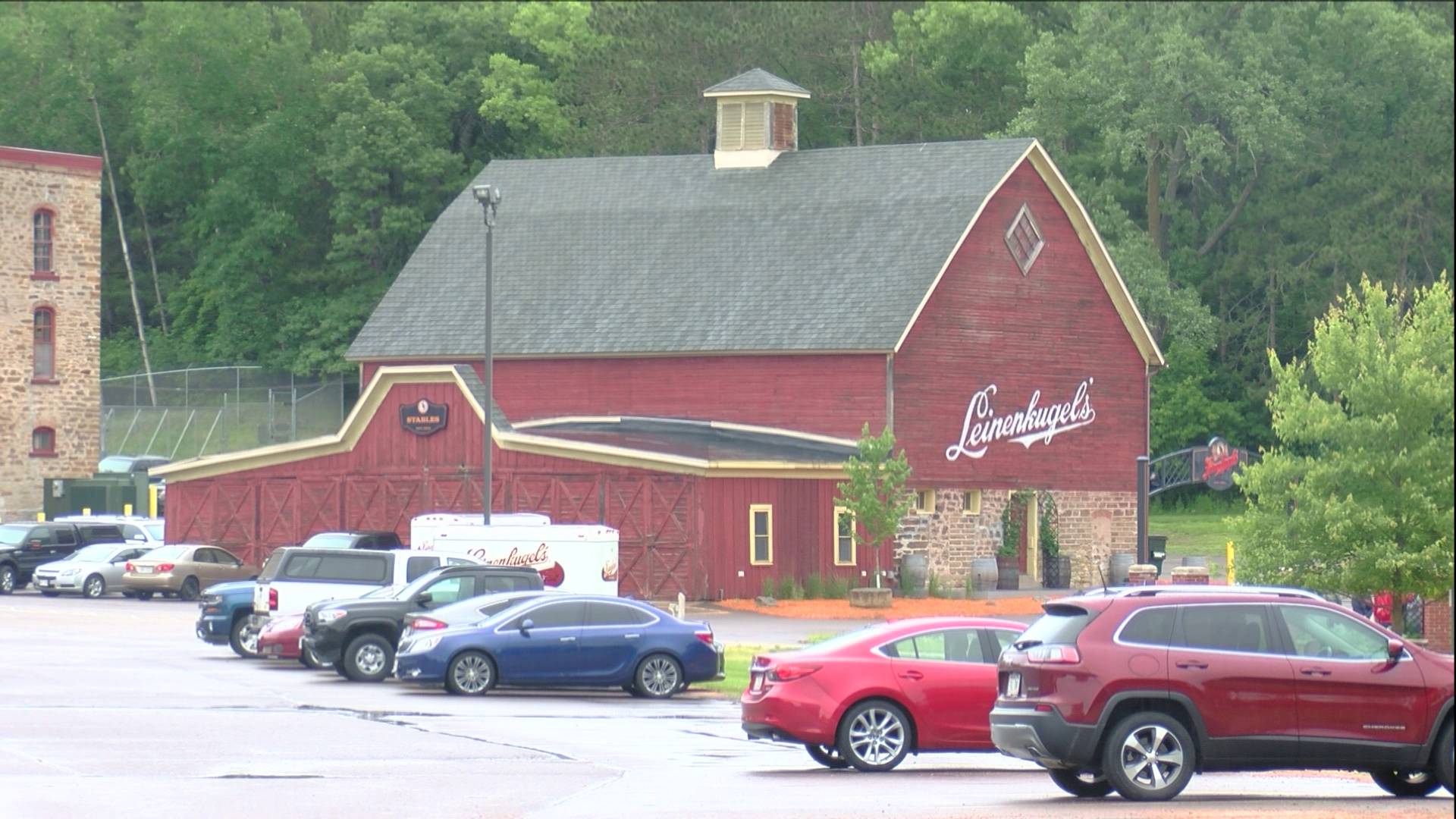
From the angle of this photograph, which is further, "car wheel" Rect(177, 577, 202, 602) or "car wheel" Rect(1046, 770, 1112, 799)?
"car wheel" Rect(177, 577, 202, 602)

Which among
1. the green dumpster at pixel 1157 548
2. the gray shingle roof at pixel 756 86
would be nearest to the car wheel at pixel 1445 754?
the green dumpster at pixel 1157 548

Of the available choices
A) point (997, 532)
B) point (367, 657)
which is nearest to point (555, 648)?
point (367, 657)

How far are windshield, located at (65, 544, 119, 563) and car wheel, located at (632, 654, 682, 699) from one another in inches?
963

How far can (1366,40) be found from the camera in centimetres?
7488

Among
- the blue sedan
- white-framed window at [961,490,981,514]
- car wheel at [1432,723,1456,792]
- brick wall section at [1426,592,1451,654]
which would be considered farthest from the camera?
white-framed window at [961,490,981,514]

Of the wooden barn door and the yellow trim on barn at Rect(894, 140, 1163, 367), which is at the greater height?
the yellow trim on barn at Rect(894, 140, 1163, 367)

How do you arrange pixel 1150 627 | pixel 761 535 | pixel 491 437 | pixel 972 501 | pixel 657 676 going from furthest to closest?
pixel 972 501 < pixel 761 535 < pixel 491 437 < pixel 657 676 < pixel 1150 627

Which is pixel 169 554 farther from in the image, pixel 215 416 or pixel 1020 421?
pixel 215 416

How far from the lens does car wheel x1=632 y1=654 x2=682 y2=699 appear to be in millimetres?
29938

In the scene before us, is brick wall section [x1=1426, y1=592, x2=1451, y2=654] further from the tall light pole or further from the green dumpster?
the green dumpster

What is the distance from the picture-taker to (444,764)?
21.3 metres

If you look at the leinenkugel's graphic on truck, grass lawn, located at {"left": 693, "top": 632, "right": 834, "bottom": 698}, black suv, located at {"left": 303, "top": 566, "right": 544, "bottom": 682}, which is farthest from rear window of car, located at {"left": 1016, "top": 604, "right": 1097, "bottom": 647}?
the leinenkugel's graphic on truck

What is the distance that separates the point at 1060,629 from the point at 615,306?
128 ft

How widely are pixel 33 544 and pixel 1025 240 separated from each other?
81.5 ft
